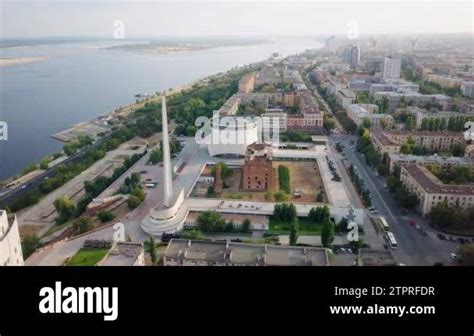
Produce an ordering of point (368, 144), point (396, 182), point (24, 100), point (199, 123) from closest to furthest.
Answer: point (396, 182), point (368, 144), point (199, 123), point (24, 100)

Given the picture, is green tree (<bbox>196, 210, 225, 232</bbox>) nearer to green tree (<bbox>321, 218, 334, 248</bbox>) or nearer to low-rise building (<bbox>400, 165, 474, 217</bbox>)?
green tree (<bbox>321, 218, 334, 248</bbox>)

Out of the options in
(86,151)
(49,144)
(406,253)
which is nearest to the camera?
(406,253)

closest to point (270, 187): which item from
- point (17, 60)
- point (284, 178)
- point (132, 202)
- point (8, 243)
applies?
point (284, 178)

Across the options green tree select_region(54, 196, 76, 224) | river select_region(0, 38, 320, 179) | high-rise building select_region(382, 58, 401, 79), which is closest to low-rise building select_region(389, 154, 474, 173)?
green tree select_region(54, 196, 76, 224)

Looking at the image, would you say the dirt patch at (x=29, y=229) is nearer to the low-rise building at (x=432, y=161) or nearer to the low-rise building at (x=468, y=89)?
the low-rise building at (x=432, y=161)
